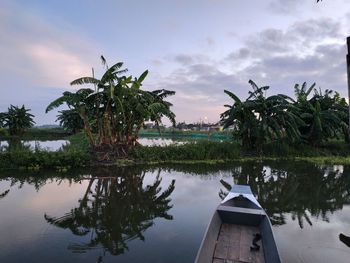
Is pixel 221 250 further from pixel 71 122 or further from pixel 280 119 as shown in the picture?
pixel 71 122

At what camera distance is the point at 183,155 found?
16156 mm

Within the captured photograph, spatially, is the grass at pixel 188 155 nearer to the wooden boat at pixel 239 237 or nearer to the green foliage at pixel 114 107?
the green foliage at pixel 114 107

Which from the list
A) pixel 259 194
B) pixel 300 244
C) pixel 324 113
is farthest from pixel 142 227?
pixel 324 113

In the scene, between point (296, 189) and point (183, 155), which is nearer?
point (296, 189)

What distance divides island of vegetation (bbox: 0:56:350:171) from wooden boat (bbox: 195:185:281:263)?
9.06 metres

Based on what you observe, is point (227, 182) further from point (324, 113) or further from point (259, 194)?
point (324, 113)

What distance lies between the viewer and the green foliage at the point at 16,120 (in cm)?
3456

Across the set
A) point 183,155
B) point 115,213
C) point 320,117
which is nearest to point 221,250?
point 115,213

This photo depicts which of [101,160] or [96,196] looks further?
[101,160]

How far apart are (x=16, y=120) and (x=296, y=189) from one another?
3390 cm

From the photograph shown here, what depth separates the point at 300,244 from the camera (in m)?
5.31

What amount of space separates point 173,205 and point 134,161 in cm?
737

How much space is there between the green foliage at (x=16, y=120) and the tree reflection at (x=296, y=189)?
96.7 ft

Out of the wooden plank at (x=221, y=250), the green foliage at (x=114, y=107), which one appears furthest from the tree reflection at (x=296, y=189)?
the green foliage at (x=114, y=107)
